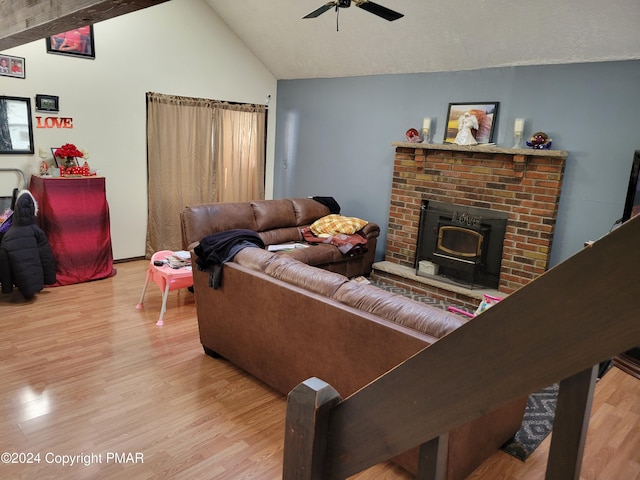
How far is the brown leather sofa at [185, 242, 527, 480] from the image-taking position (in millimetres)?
2205

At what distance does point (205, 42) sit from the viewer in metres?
6.11

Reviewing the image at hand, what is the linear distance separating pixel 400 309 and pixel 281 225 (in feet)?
11.2

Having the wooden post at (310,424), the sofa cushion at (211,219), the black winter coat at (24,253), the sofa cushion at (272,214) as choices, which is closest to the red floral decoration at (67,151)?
the black winter coat at (24,253)

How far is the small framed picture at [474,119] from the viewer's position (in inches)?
196

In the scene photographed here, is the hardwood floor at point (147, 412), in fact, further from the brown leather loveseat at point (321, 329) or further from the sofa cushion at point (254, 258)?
the sofa cushion at point (254, 258)

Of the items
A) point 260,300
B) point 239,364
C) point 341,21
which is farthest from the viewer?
point 341,21

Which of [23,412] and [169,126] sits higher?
[169,126]

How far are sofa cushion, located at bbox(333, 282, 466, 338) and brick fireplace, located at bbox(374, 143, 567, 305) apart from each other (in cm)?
282

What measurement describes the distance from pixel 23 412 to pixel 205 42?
195 inches

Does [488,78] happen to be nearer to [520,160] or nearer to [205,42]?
[520,160]

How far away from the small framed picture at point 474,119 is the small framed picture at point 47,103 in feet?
14.0

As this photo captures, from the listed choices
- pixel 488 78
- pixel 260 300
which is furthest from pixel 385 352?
pixel 488 78

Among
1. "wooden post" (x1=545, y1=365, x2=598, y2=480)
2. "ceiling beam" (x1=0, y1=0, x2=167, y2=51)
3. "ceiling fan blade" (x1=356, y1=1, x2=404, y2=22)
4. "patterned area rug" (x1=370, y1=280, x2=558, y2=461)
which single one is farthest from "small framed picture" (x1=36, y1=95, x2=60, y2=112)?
"wooden post" (x1=545, y1=365, x2=598, y2=480)

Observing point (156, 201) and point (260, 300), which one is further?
point (156, 201)
